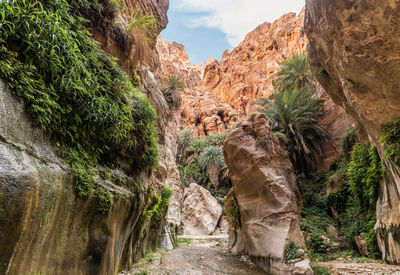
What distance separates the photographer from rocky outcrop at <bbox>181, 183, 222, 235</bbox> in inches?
811

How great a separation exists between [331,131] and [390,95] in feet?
40.1

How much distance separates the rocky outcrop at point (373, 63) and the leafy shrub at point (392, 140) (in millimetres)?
198

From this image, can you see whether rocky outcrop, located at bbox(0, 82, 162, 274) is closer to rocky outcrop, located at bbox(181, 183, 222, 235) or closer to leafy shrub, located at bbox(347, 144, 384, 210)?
leafy shrub, located at bbox(347, 144, 384, 210)

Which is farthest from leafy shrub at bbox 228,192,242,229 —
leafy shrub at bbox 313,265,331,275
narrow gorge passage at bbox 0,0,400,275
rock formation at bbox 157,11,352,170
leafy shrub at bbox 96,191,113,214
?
rock formation at bbox 157,11,352,170

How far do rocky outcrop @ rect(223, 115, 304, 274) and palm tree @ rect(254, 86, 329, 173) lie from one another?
17.3ft

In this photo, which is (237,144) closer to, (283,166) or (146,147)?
(283,166)

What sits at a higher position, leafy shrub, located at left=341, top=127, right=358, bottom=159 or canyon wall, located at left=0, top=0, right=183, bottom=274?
leafy shrub, located at left=341, top=127, right=358, bottom=159

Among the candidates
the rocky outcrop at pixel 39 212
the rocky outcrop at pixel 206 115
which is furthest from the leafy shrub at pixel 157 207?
the rocky outcrop at pixel 206 115

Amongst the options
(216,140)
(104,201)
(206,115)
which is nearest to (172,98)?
(104,201)

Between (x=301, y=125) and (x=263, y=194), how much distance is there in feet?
30.1

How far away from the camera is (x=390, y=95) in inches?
217

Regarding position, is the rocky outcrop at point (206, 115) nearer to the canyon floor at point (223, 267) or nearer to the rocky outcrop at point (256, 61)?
the rocky outcrop at point (256, 61)

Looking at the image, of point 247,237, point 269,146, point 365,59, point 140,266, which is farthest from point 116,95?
point 247,237

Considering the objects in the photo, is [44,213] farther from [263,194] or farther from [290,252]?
[263,194]
